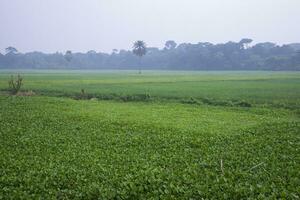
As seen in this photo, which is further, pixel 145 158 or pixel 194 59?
pixel 194 59

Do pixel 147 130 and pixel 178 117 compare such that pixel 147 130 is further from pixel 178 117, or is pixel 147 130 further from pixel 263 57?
pixel 263 57

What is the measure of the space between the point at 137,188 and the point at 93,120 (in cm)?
1070

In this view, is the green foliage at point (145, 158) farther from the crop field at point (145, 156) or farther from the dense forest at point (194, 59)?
the dense forest at point (194, 59)

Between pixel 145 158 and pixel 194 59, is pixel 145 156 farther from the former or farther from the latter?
pixel 194 59

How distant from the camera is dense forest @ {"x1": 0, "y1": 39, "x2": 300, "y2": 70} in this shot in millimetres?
112438

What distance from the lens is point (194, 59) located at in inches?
4889

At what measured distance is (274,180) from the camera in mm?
9297

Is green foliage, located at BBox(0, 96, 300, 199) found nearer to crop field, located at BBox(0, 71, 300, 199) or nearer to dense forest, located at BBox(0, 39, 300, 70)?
crop field, located at BBox(0, 71, 300, 199)

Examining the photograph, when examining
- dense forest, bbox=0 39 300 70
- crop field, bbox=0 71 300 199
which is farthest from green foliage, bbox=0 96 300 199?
dense forest, bbox=0 39 300 70

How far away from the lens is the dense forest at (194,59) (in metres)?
112

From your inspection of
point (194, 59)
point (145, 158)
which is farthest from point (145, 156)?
point (194, 59)

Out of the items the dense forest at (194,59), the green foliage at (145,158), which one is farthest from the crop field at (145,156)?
the dense forest at (194,59)

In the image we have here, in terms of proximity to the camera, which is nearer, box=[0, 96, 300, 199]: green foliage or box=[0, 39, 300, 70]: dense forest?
box=[0, 96, 300, 199]: green foliage

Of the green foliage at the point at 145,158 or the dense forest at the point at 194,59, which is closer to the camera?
the green foliage at the point at 145,158
